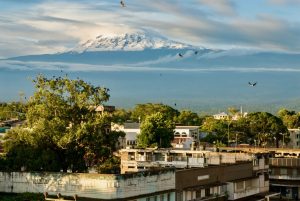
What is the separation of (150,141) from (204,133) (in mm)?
37566

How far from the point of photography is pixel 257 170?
1930 inches

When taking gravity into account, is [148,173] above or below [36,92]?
below

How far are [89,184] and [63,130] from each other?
8.49m

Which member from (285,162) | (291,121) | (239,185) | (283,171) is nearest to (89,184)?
(239,185)

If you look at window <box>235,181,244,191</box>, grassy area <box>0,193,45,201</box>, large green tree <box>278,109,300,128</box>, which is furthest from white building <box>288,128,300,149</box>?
grassy area <box>0,193,45,201</box>

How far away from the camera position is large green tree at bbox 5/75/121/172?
130ft

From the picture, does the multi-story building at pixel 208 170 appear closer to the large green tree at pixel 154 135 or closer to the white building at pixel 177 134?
the large green tree at pixel 154 135

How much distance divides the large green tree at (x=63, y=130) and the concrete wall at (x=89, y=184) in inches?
145

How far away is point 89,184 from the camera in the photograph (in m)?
32.3

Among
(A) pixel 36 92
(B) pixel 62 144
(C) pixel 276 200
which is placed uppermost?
(A) pixel 36 92

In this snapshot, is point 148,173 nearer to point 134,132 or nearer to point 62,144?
point 62,144

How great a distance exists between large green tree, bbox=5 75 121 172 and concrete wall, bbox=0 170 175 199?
3.68 meters

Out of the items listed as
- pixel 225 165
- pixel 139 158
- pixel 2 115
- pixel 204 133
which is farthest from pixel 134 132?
pixel 225 165

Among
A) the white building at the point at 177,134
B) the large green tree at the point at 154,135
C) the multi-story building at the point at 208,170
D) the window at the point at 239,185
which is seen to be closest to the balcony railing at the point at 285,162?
the multi-story building at the point at 208,170
